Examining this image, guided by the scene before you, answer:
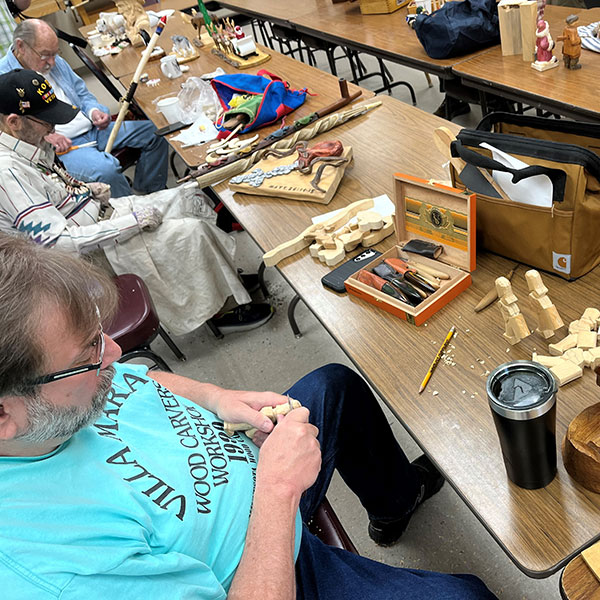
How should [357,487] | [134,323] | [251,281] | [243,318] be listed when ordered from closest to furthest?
[357,487] < [134,323] < [243,318] < [251,281]

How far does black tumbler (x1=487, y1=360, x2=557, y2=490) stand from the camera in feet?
2.47

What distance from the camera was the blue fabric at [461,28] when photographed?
→ 2.54 meters

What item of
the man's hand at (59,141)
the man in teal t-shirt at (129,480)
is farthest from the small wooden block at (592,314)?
the man's hand at (59,141)

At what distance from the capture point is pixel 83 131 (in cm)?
372

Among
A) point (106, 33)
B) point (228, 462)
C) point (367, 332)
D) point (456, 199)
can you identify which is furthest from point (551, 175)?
point (106, 33)

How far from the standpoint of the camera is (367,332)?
129 cm

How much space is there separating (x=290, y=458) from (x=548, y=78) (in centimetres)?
197

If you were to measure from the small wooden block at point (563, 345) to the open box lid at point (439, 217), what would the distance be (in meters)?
0.32

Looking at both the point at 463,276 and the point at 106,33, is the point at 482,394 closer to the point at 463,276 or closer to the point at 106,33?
the point at 463,276

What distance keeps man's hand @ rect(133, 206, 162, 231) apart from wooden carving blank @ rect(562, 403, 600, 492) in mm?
1977

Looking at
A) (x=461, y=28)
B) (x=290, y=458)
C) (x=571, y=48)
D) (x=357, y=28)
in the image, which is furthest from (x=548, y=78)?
(x=290, y=458)

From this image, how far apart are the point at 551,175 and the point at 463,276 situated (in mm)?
308

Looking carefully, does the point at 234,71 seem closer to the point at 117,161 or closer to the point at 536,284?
the point at 117,161

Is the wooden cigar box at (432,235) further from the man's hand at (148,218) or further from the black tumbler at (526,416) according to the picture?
the man's hand at (148,218)
